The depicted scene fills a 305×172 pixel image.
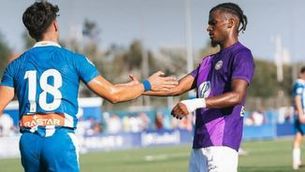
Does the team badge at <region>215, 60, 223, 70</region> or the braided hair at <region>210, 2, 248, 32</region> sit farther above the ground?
the braided hair at <region>210, 2, 248, 32</region>

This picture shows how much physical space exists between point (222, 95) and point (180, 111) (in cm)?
45

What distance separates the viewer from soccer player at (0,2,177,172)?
752cm

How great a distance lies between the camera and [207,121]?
8.51 m

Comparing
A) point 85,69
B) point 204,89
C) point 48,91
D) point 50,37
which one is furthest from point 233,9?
point 48,91

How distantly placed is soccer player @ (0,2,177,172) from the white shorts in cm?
122

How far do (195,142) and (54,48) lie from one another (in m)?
1.79

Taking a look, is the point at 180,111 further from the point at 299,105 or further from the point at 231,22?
the point at 299,105

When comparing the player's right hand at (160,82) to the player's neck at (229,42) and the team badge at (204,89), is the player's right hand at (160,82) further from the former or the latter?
the player's neck at (229,42)

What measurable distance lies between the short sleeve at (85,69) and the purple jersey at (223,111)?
1.35m

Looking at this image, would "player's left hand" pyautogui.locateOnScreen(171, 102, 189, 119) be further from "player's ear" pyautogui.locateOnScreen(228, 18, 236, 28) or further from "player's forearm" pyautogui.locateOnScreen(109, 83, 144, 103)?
"player's ear" pyautogui.locateOnScreen(228, 18, 236, 28)

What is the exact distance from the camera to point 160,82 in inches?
332

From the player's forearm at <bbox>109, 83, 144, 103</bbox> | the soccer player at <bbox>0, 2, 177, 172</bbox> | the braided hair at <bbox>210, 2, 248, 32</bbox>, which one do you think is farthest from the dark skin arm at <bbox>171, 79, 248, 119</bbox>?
the soccer player at <bbox>0, 2, 177, 172</bbox>

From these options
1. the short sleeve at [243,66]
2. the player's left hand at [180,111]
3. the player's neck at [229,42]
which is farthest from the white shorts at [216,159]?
the player's neck at [229,42]

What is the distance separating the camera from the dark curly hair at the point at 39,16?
761 centimetres
